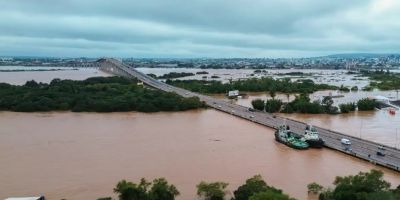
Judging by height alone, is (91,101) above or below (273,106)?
above

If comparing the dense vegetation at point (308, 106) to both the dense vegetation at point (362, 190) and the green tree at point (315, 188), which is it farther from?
the green tree at point (315, 188)

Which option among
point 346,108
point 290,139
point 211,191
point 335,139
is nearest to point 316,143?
point 290,139

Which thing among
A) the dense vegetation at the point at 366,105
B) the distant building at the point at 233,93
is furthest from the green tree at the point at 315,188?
the distant building at the point at 233,93

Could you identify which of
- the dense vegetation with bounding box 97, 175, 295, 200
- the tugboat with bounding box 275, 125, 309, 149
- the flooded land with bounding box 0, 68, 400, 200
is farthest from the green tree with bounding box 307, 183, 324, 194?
the tugboat with bounding box 275, 125, 309, 149

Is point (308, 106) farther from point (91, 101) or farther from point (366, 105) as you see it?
point (91, 101)

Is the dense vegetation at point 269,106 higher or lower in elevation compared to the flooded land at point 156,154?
higher

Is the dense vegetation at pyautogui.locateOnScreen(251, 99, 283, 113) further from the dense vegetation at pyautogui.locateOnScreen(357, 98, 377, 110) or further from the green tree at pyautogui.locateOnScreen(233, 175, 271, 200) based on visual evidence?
the green tree at pyautogui.locateOnScreen(233, 175, 271, 200)
